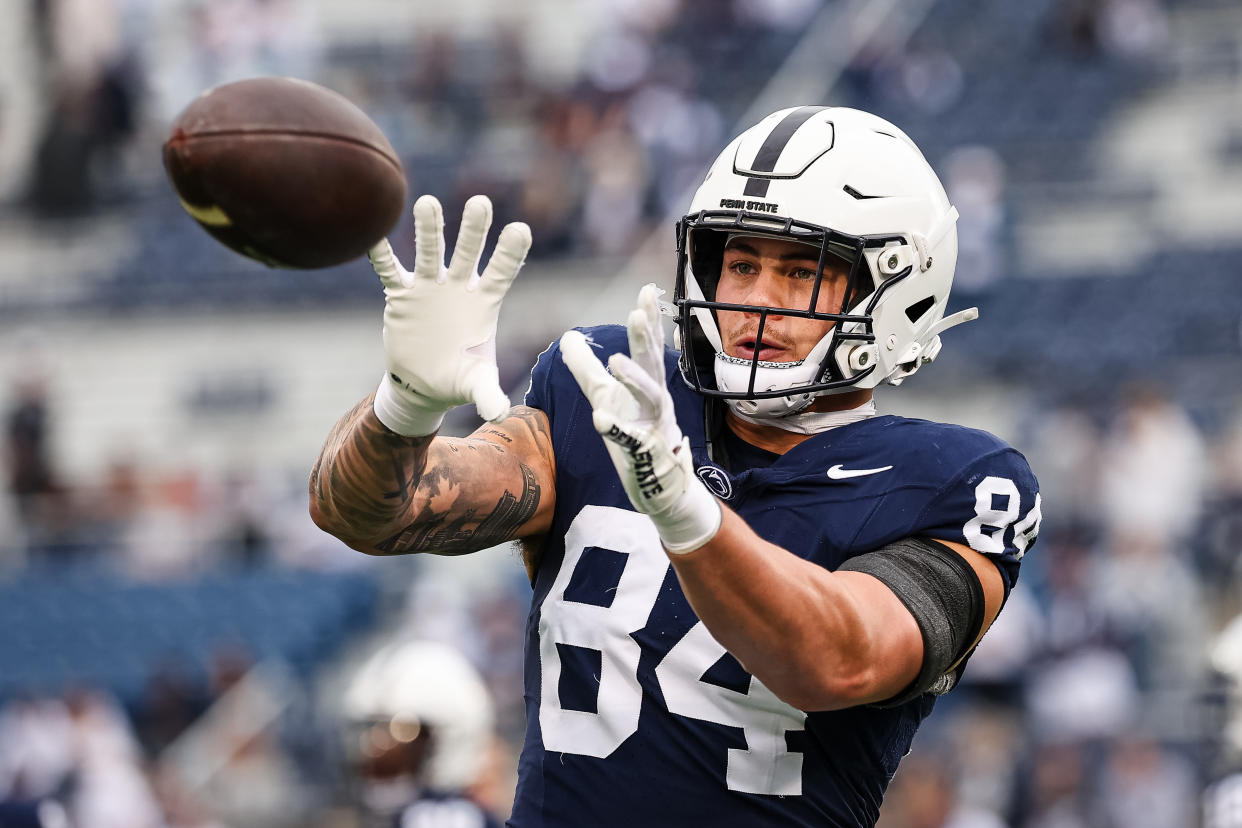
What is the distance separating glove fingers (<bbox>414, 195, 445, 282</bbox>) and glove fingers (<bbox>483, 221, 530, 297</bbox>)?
0.07m

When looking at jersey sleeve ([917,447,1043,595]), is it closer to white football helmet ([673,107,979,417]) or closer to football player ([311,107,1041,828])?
football player ([311,107,1041,828])

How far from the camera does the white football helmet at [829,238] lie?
2.61 meters

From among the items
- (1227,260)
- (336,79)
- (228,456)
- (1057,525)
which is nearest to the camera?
(1057,525)

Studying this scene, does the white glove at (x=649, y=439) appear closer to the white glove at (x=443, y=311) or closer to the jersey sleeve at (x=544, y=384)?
the white glove at (x=443, y=311)

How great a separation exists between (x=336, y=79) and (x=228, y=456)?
11.0ft

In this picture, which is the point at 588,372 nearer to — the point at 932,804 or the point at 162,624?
the point at 932,804

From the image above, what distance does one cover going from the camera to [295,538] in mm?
9688

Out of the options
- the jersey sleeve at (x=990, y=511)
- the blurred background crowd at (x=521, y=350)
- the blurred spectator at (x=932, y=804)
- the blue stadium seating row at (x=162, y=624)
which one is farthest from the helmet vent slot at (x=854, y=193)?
the blue stadium seating row at (x=162, y=624)

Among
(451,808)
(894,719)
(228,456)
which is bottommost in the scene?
(228,456)

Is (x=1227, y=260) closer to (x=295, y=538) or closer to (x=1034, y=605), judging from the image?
(x=1034, y=605)

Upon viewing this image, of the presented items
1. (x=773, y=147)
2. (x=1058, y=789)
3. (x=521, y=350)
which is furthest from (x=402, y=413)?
(x=521, y=350)

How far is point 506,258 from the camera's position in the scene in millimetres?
2383

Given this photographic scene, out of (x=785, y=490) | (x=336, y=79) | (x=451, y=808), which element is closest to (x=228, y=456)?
(x=336, y=79)

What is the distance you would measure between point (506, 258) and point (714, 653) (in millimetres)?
627
